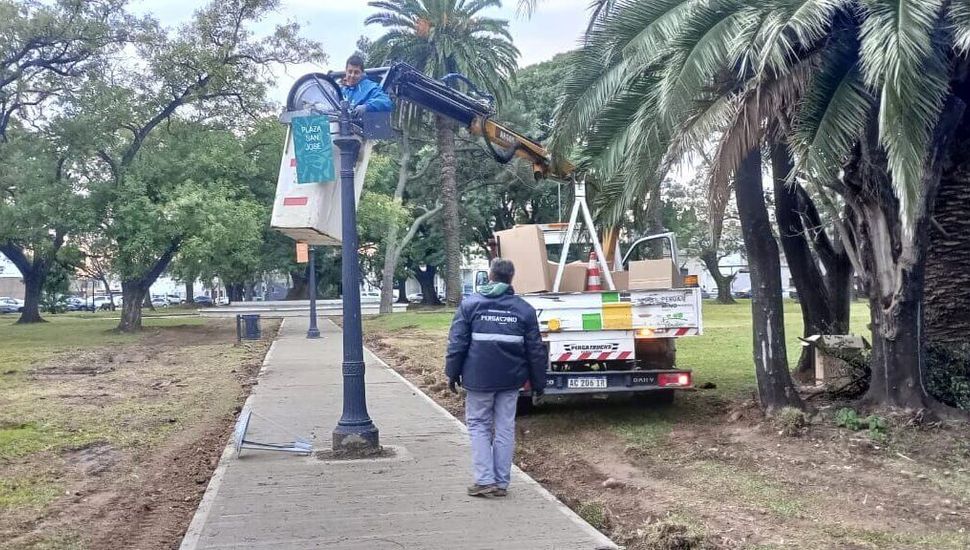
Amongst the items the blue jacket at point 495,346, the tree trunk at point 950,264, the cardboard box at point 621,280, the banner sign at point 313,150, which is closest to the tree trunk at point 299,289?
the cardboard box at point 621,280

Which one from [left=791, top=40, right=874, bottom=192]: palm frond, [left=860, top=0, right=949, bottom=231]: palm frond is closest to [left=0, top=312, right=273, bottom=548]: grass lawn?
[left=860, top=0, right=949, bottom=231]: palm frond

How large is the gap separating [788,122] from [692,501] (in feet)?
13.4

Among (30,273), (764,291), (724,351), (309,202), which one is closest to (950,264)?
(764,291)

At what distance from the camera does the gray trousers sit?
21.2 feet

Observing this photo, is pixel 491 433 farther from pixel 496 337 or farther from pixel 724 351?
pixel 724 351

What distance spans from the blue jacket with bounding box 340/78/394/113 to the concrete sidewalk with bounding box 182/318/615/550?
3309mm

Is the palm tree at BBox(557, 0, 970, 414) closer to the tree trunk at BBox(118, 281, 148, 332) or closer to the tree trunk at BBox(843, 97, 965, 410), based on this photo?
the tree trunk at BBox(843, 97, 965, 410)

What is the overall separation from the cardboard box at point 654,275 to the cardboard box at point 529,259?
40.5 inches

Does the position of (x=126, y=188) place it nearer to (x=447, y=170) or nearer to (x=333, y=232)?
(x=447, y=170)

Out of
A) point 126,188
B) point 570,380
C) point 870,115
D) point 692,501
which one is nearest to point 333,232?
point 570,380

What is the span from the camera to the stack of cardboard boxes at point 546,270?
33.0 ft

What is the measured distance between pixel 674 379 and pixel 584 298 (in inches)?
53.4

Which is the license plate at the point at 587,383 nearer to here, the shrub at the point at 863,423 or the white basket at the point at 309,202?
the shrub at the point at 863,423

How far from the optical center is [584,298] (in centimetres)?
941
